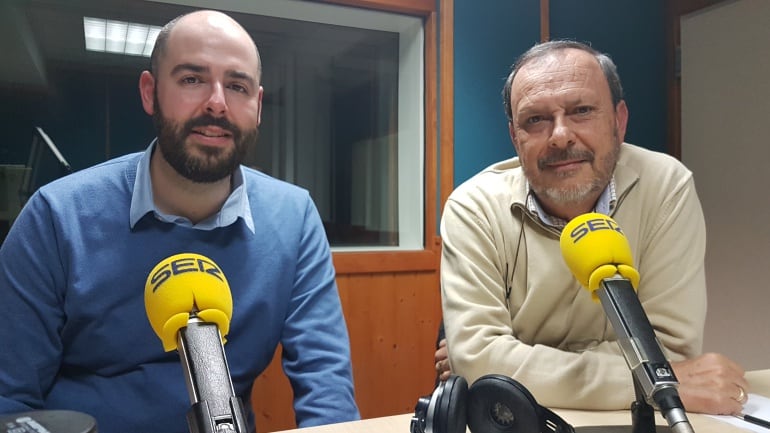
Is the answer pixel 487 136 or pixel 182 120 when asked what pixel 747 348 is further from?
pixel 182 120

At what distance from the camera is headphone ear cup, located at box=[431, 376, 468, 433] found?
790mm

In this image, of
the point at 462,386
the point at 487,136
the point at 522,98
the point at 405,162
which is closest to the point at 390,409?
the point at 405,162

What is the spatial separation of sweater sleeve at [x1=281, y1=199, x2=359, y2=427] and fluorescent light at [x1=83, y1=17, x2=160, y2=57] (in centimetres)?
133

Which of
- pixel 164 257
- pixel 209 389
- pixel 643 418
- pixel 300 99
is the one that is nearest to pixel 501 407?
pixel 643 418

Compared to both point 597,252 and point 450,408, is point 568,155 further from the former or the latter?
point 450,408

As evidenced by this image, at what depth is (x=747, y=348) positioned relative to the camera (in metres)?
2.86

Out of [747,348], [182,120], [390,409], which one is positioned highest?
[182,120]

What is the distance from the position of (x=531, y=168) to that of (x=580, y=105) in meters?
0.18

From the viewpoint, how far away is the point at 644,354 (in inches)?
25.3

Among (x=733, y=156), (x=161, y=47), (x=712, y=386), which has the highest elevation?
(x=161, y=47)

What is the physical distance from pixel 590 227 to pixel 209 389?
21.3 inches

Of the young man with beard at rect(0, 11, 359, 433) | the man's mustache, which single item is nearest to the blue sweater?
the young man with beard at rect(0, 11, 359, 433)

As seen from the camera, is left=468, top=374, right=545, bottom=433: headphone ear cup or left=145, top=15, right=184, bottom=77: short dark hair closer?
left=468, top=374, right=545, bottom=433: headphone ear cup

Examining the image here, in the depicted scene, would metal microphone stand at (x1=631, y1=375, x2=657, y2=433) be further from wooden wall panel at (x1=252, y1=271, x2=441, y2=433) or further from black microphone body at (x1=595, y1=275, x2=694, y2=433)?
wooden wall panel at (x1=252, y1=271, x2=441, y2=433)
